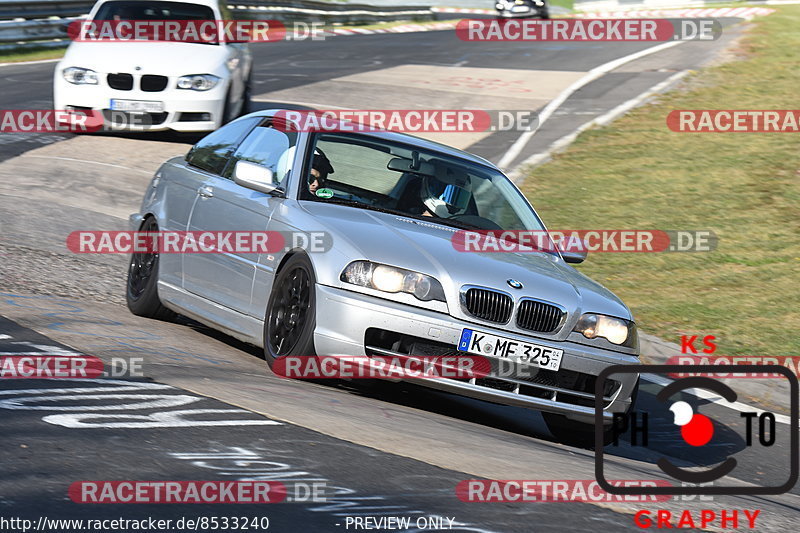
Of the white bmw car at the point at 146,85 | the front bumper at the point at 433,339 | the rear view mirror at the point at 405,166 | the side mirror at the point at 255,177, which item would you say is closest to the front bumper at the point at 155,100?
the white bmw car at the point at 146,85

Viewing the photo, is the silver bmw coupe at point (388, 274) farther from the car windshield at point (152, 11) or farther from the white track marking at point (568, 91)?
the car windshield at point (152, 11)

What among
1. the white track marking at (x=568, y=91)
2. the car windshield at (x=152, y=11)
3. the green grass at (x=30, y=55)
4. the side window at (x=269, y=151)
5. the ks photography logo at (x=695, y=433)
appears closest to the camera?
the ks photography logo at (x=695, y=433)

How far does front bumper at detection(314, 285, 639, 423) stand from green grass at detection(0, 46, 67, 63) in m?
20.5

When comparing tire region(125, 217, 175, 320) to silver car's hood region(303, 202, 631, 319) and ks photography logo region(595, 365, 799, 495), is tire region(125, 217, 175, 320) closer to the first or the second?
silver car's hood region(303, 202, 631, 319)

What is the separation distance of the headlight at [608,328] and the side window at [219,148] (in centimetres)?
284

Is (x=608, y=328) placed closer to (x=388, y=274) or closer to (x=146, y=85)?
(x=388, y=274)

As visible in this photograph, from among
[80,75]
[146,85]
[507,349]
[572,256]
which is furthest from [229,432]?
[80,75]

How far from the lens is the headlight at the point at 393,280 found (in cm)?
643

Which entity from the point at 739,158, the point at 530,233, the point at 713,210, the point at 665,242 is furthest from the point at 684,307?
the point at 739,158

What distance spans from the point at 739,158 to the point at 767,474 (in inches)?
436

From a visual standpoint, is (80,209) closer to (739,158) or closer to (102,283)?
(102,283)

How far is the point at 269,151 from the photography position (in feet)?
25.9

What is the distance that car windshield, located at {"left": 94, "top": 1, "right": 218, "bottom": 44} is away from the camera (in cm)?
1647

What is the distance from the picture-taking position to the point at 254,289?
725 centimetres
